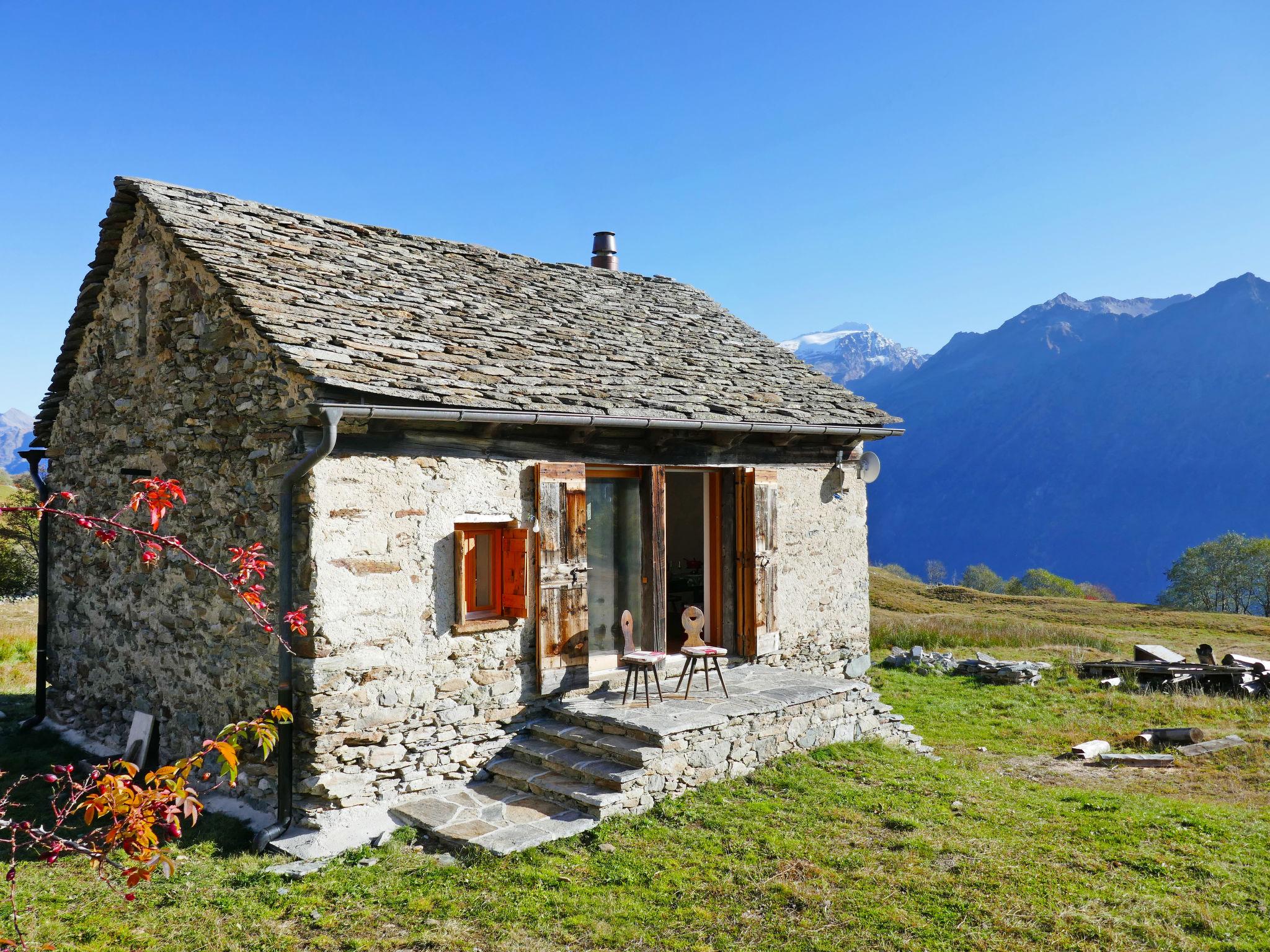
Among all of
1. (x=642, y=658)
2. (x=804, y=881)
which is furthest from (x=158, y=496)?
(x=642, y=658)

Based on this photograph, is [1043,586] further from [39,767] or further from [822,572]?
[39,767]

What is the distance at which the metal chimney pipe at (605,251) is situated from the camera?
13.9 metres

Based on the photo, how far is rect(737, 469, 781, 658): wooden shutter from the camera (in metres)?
9.55

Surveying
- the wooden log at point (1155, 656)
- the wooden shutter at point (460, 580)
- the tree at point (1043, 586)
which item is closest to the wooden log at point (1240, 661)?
the wooden log at point (1155, 656)

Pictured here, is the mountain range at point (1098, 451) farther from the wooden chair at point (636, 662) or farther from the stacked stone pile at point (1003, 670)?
the wooden chair at point (636, 662)

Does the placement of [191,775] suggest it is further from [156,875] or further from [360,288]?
[360,288]

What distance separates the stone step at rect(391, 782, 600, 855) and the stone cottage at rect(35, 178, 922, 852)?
0.03 meters

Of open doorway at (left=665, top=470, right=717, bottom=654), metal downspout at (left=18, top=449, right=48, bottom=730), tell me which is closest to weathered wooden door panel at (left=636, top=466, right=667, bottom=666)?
open doorway at (left=665, top=470, right=717, bottom=654)

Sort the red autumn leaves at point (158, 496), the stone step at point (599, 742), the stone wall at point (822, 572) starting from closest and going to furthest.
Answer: the red autumn leaves at point (158, 496) → the stone step at point (599, 742) → the stone wall at point (822, 572)

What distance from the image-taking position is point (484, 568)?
779cm

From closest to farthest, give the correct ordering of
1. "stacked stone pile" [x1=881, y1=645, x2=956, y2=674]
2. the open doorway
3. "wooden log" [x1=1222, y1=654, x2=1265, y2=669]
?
1. the open doorway
2. "wooden log" [x1=1222, y1=654, x2=1265, y2=669]
3. "stacked stone pile" [x1=881, y1=645, x2=956, y2=674]

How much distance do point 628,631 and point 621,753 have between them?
1.68 m

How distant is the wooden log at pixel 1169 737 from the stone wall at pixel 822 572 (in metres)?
3.21

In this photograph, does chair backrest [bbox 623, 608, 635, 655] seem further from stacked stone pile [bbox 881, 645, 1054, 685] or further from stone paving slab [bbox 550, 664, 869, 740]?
stacked stone pile [bbox 881, 645, 1054, 685]
